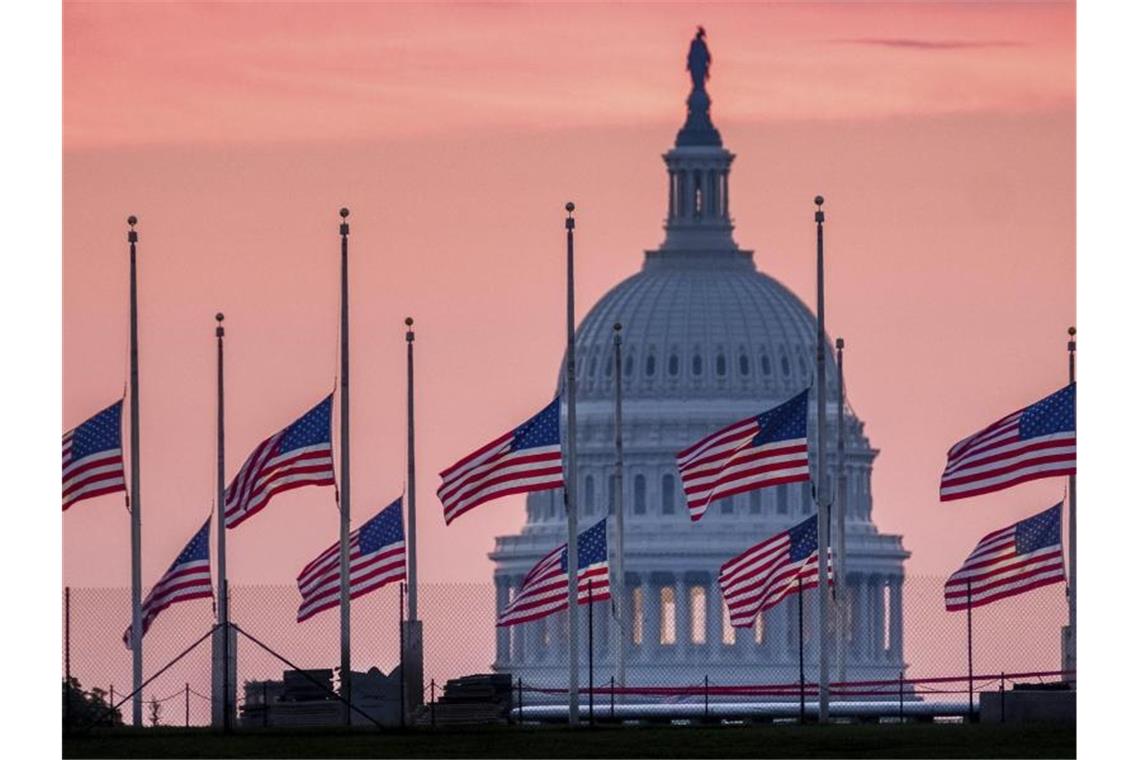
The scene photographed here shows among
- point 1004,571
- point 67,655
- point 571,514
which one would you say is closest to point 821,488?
point 571,514

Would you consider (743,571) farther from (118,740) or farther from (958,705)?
(118,740)

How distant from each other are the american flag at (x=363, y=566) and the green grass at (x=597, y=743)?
15742mm

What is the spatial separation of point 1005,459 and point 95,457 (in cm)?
1615

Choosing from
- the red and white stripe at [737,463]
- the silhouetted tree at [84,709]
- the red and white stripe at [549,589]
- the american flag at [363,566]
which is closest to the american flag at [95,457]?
the silhouetted tree at [84,709]

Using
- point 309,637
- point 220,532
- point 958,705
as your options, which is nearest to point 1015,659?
point 958,705

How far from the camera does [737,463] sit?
108m

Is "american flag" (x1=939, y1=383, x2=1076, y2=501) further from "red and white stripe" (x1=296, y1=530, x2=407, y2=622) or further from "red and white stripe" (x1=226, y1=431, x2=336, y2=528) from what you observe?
"red and white stripe" (x1=296, y1=530, x2=407, y2=622)

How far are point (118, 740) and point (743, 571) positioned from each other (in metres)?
26.3

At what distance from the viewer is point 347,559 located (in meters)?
105

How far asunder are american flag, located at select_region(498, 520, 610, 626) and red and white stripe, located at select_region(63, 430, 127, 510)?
10548 mm

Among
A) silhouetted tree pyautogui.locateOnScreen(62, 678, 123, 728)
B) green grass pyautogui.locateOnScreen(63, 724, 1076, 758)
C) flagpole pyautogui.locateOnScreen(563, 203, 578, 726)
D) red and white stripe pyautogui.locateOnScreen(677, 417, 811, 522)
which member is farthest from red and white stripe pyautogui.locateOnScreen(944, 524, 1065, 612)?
silhouetted tree pyautogui.locateOnScreen(62, 678, 123, 728)

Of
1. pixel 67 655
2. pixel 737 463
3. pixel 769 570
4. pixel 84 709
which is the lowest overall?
pixel 84 709

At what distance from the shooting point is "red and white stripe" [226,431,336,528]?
106375mm

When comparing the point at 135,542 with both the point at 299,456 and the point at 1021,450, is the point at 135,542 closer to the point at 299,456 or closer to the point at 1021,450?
the point at 299,456
